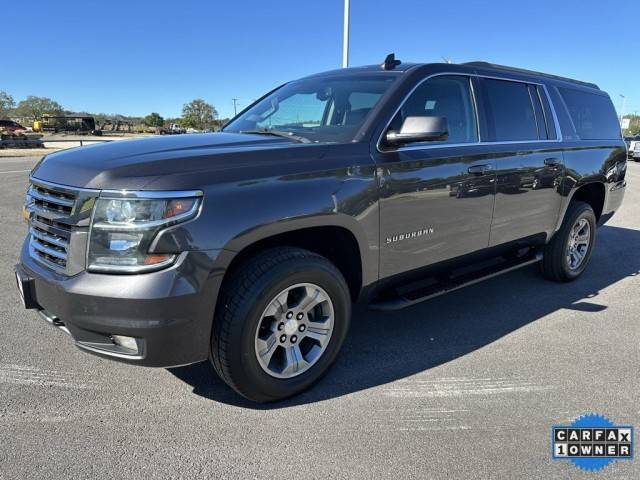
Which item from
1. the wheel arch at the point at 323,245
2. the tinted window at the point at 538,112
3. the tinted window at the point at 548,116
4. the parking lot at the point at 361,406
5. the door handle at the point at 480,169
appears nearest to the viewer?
the parking lot at the point at 361,406

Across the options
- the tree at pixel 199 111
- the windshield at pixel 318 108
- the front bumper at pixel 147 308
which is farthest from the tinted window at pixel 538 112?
the tree at pixel 199 111

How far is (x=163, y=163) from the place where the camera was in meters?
2.34

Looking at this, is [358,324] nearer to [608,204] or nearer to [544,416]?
[544,416]

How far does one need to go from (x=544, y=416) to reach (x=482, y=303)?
5.95 ft

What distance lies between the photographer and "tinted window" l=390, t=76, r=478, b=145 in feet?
11.0

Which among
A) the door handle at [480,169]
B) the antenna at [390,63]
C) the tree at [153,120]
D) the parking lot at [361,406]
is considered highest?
the tree at [153,120]

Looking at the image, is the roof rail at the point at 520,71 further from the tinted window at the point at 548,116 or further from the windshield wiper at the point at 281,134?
the windshield wiper at the point at 281,134

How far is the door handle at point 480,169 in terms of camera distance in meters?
3.54

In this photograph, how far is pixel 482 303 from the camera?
4.50m

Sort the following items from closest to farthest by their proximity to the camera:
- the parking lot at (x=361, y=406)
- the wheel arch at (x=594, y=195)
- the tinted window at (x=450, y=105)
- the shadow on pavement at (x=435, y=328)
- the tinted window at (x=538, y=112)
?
the parking lot at (x=361, y=406), the shadow on pavement at (x=435, y=328), the tinted window at (x=450, y=105), the tinted window at (x=538, y=112), the wheel arch at (x=594, y=195)

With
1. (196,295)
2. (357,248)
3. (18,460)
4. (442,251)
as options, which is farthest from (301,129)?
(18,460)

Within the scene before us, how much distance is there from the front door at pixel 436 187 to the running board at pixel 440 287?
22cm

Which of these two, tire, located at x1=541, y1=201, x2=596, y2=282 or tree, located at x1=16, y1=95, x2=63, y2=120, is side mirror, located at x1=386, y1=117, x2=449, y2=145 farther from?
tree, located at x1=16, y1=95, x2=63, y2=120

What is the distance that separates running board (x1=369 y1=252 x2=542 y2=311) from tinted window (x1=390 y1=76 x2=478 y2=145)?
1.07 metres
